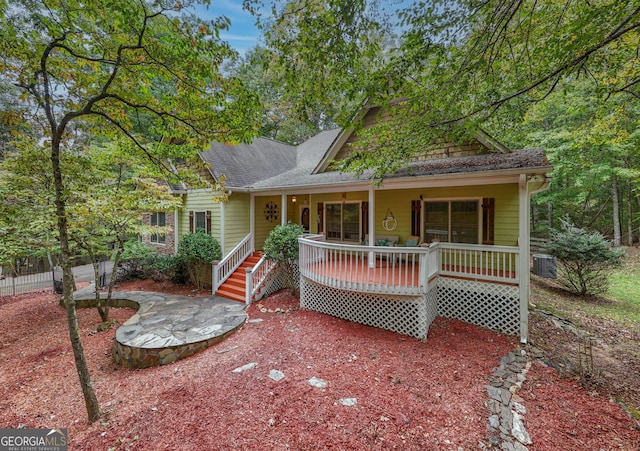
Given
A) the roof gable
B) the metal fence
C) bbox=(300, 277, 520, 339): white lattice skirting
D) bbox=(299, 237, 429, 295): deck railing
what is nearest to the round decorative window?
the roof gable

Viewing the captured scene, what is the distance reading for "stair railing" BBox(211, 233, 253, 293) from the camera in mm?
9094

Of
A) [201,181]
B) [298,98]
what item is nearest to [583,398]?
[298,98]

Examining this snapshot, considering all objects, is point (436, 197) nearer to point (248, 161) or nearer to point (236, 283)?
point (236, 283)

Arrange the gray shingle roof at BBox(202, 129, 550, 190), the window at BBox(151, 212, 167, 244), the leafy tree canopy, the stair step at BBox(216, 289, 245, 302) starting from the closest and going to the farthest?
the leafy tree canopy
the gray shingle roof at BBox(202, 129, 550, 190)
the stair step at BBox(216, 289, 245, 302)
the window at BBox(151, 212, 167, 244)

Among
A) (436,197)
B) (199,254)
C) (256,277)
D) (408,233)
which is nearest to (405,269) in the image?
(408,233)

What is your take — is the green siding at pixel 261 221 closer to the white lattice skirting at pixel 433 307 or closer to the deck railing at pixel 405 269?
the deck railing at pixel 405 269

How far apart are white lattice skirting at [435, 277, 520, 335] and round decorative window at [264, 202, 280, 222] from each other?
7.23 metres

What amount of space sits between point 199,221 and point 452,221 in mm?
9549

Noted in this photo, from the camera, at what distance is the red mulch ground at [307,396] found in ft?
10.3

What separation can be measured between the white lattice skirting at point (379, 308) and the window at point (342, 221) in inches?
116

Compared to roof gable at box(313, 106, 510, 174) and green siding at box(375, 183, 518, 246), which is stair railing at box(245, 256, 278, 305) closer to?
roof gable at box(313, 106, 510, 174)

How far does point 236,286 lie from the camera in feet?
29.1

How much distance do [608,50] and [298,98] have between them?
6.04 metres
